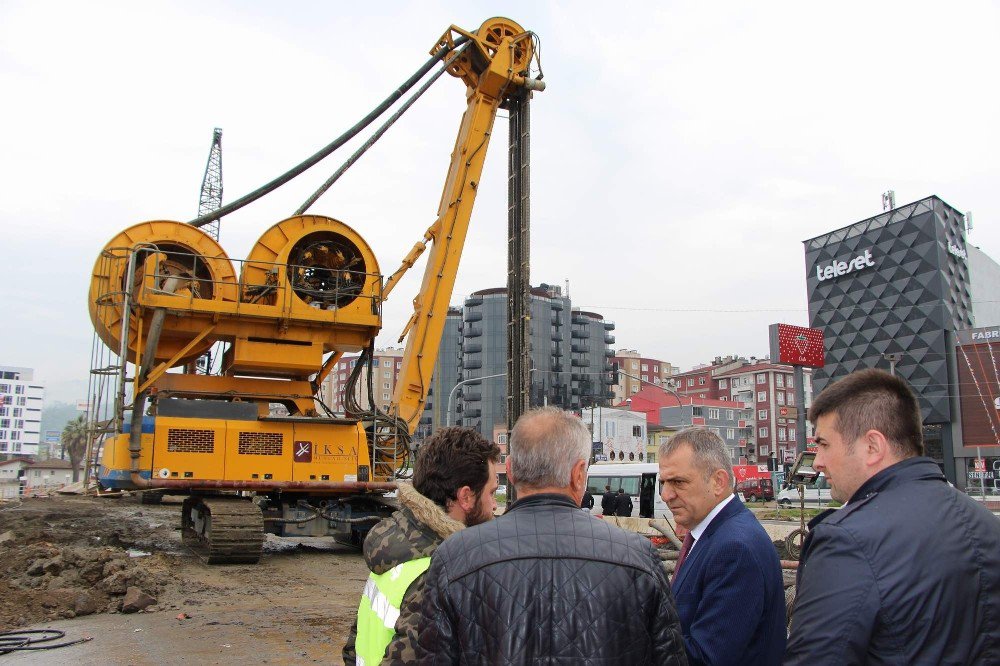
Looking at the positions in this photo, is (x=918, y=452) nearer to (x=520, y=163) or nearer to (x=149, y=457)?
(x=149, y=457)

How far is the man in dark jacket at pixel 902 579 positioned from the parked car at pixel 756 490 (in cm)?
4357

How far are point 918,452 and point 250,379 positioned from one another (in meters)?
12.9

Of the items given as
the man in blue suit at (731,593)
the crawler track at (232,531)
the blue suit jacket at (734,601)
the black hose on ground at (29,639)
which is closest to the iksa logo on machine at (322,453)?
the crawler track at (232,531)

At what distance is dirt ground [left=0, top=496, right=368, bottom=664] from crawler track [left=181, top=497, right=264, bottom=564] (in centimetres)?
23

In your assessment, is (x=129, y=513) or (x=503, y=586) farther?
(x=129, y=513)

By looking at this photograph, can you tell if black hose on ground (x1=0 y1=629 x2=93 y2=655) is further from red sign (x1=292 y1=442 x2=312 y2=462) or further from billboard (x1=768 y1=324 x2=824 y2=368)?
billboard (x1=768 y1=324 x2=824 y2=368)

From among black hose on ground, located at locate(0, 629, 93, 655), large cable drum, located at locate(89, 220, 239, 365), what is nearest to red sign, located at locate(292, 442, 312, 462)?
large cable drum, located at locate(89, 220, 239, 365)

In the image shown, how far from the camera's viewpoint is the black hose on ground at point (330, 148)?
1577 cm

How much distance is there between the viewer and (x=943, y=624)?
2.04m

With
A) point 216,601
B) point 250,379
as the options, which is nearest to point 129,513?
point 250,379

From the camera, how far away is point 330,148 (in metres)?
16.2

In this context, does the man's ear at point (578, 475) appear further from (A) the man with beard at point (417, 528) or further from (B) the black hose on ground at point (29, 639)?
(B) the black hose on ground at point (29, 639)

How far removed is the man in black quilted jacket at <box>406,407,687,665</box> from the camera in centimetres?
221

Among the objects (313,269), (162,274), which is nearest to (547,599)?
(313,269)
